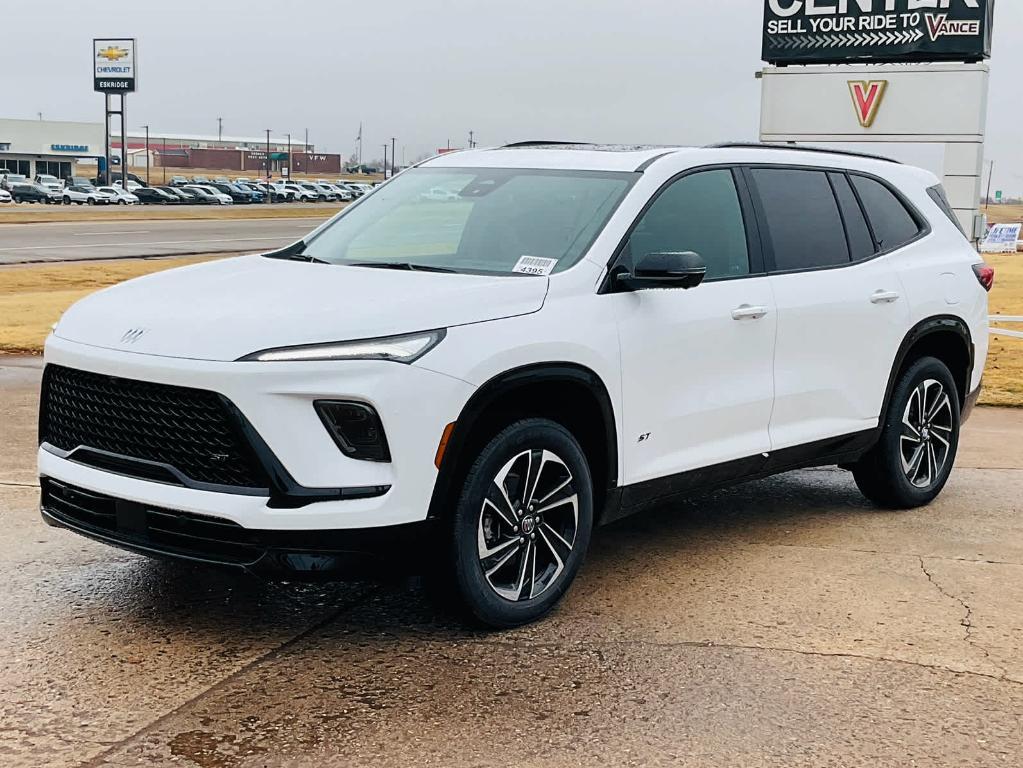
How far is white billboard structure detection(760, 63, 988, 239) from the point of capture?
2102 cm

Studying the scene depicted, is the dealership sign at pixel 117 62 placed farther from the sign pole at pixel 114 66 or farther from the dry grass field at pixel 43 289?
the dry grass field at pixel 43 289

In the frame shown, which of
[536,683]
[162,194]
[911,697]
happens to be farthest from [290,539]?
[162,194]

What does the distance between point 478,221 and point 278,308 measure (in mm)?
1353

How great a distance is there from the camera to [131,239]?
36.6 m

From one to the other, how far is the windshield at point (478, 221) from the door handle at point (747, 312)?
738mm

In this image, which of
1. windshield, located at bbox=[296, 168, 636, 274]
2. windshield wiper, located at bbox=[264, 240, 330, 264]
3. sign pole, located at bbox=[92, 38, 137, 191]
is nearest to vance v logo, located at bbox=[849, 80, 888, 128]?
windshield, located at bbox=[296, 168, 636, 274]

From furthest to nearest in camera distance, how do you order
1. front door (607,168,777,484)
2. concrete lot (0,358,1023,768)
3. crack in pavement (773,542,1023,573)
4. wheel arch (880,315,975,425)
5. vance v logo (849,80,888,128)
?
1. vance v logo (849,80,888,128)
2. wheel arch (880,315,975,425)
3. crack in pavement (773,542,1023,573)
4. front door (607,168,777,484)
5. concrete lot (0,358,1023,768)

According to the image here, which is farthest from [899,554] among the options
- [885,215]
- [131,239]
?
[131,239]

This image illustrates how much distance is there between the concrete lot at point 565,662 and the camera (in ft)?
12.9

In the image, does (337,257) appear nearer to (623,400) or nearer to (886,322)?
(623,400)

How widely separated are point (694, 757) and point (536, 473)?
4.50 ft

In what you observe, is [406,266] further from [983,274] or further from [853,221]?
[983,274]

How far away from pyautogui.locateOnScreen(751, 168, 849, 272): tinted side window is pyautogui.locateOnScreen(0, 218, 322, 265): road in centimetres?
2324

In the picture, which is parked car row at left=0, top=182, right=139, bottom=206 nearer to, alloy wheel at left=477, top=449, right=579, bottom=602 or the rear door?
the rear door
